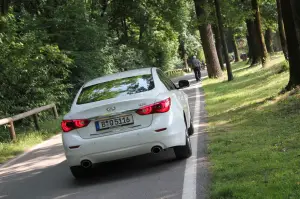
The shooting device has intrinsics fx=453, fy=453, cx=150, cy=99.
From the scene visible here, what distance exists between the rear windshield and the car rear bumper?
2.28 ft

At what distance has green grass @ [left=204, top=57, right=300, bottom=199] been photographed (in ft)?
15.8

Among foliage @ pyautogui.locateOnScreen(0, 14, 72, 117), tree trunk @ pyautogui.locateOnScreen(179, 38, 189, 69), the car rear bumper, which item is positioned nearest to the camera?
the car rear bumper

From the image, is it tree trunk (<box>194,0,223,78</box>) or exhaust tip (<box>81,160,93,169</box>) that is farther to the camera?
tree trunk (<box>194,0,223,78</box>)

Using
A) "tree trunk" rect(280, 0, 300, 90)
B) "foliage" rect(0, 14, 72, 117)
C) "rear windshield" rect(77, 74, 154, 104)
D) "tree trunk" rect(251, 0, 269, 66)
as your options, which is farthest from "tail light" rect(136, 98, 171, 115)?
"tree trunk" rect(251, 0, 269, 66)

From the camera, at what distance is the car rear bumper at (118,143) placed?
252 inches

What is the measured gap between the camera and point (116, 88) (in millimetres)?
7156

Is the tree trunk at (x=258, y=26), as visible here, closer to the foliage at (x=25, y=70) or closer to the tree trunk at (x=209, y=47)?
the tree trunk at (x=209, y=47)

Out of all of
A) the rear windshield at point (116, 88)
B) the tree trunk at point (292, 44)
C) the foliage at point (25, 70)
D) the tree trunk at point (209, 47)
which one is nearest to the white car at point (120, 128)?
the rear windshield at point (116, 88)

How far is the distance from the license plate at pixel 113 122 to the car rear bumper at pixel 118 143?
14 cm

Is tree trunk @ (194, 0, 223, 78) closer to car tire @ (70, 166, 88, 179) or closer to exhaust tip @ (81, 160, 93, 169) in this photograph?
car tire @ (70, 166, 88, 179)

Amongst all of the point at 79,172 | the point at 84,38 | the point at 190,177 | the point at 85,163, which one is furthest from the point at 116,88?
the point at 84,38

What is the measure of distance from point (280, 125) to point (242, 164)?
2998 mm

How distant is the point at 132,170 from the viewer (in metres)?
7.11

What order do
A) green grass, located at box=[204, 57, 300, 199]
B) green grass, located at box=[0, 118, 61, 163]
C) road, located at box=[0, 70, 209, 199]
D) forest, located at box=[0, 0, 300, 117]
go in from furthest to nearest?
forest, located at box=[0, 0, 300, 117] → green grass, located at box=[0, 118, 61, 163] → road, located at box=[0, 70, 209, 199] → green grass, located at box=[204, 57, 300, 199]
